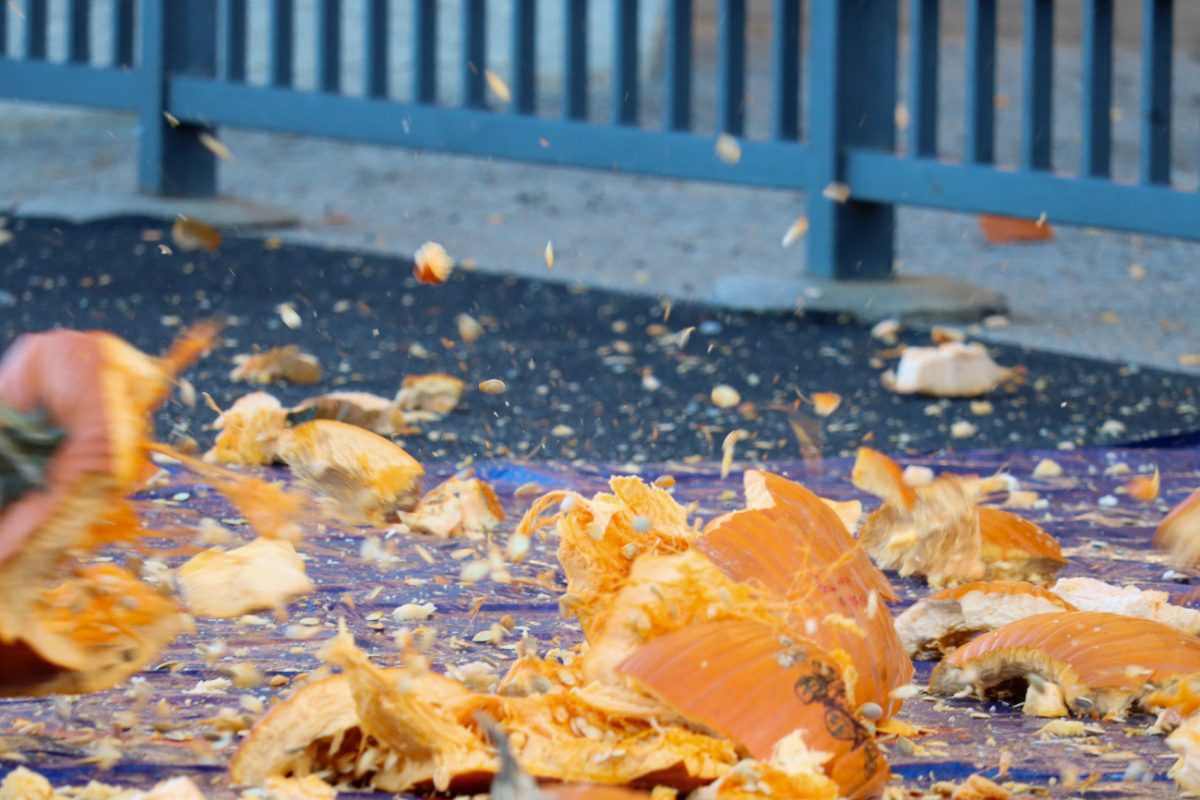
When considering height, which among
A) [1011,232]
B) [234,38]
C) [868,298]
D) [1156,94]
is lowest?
[868,298]

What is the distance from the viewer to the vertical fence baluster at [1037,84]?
4.76 metres

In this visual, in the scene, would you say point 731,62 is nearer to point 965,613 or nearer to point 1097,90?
point 1097,90

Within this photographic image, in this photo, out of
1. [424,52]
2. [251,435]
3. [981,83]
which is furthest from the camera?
[424,52]

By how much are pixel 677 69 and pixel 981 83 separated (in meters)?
0.95

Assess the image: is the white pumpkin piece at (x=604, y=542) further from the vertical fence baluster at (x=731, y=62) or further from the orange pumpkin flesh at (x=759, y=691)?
the vertical fence baluster at (x=731, y=62)

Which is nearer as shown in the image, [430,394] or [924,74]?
[430,394]

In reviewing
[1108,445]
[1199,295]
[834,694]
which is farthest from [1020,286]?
[834,694]

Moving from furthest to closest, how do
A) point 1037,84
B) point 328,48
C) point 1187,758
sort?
point 328,48
point 1037,84
point 1187,758

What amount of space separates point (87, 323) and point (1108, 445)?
2601mm

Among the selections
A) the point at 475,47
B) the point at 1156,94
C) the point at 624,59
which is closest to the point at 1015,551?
the point at 1156,94

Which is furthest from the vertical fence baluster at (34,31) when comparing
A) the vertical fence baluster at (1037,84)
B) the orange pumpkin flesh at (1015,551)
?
the orange pumpkin flesh at (1015,551)

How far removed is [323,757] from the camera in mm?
1622

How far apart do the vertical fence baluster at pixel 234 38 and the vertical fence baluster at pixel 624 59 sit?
1.66 m

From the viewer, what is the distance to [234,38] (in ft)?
21.4
